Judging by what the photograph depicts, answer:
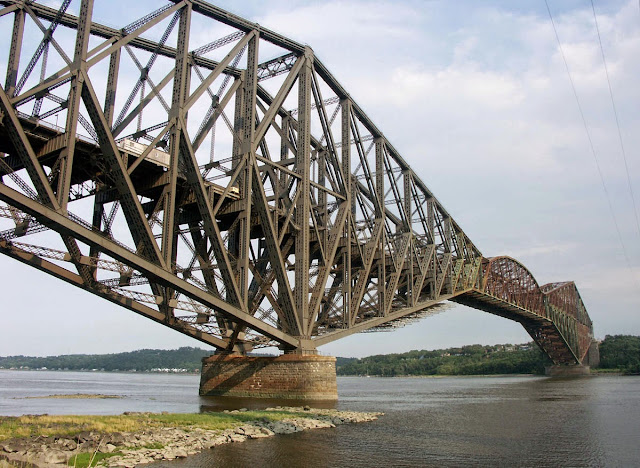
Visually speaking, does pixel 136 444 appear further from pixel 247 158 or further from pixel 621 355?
pixel 621 355

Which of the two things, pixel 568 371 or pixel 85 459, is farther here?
pixel 568 371

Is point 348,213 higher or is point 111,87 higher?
point 111,87

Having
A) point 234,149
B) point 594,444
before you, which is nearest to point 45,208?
point 234,149

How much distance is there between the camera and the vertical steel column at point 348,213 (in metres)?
47.3

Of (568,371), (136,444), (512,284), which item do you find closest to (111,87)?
(136,444)

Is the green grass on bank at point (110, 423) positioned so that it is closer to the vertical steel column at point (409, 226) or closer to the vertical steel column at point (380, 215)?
the vertical steel column at point (380, 215)

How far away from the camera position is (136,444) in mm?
19094

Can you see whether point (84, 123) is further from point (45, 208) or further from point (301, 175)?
point (301, 175)

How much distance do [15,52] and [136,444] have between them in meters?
19.3

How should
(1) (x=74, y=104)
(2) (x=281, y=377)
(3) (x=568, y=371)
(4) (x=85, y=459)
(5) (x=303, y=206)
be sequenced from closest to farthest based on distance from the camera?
(4) (x=85, y=459) < (1) (x=74, y=104) < (2) (x=281, y=377) < (5) (x=303, y=206) < (3) (x=568, y=371)

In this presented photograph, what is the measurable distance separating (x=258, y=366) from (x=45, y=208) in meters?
20.2

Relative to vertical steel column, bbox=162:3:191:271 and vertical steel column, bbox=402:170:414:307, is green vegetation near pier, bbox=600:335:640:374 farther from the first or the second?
vertical steel column, bbox=162:3:191:271

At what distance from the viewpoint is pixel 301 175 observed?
1612 inches

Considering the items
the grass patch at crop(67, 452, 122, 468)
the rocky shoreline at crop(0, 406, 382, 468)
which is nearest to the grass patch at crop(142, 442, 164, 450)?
the rocky shoreline at crop(0, 406, 382, 468)
